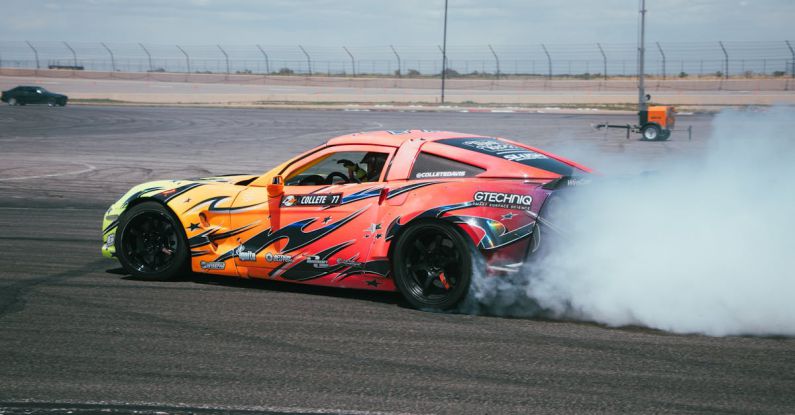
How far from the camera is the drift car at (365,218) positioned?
19.9ft

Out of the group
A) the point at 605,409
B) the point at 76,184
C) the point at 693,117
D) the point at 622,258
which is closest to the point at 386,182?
the point at 622,258

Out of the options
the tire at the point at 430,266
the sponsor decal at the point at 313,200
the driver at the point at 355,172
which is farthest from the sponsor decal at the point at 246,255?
the tire at the point at 430,266

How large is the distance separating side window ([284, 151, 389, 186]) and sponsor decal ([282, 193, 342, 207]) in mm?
192

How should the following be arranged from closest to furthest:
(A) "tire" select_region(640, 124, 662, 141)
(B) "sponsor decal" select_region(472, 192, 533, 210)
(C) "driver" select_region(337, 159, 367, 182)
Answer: (B) "sponsor decal" select_region(472, 192, 533, 210) → (C) "driver" select_region(337, 159, 367, 182) → (A) "tire" select_region(640, 124, 662, 141)

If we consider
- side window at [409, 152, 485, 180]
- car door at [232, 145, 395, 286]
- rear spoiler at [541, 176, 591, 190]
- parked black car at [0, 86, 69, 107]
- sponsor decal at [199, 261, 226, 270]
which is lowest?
sponsor decal at [199, 261, 226, 270]

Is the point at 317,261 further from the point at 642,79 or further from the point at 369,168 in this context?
the point at 642,79

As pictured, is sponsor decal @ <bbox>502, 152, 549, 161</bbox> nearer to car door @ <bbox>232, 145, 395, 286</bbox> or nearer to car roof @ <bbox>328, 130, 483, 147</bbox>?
car roof @ <bbox>328, 130, 483, 147</bbox>

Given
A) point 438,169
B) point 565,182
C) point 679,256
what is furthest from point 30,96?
point 679,256

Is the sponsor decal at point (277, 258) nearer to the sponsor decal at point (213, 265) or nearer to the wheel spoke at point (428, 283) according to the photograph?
the sponsor decal at point (213, 265)

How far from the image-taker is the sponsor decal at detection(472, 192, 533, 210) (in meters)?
6.00

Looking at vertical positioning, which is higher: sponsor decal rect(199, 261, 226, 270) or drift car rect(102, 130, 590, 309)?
drift car rect(102, 130, 590, 309)

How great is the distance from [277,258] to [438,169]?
1.48 meters

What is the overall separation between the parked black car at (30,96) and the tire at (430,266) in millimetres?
43851

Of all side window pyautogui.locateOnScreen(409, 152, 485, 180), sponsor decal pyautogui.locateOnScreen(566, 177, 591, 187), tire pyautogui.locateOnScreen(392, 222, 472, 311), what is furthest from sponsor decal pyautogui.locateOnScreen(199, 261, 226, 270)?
sponsor decal pyautogui.locateOnScreen(566, 177, 591, 187)
